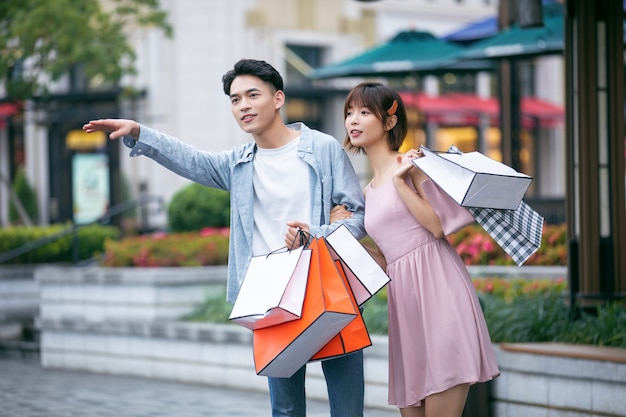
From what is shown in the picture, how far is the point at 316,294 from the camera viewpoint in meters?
4.53

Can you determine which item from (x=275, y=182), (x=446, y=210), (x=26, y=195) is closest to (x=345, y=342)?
(x=446, y=210)

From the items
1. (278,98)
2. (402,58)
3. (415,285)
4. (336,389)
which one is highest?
(402,58)

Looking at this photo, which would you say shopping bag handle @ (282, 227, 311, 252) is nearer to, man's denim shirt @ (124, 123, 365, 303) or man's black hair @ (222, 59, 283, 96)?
man's denim shirt @ (124, 123, 365, 303)

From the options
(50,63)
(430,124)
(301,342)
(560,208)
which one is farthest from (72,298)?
(430,124)

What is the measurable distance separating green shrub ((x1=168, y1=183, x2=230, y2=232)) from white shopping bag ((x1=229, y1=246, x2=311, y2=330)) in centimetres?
996

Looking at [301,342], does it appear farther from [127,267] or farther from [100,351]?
[127,267]

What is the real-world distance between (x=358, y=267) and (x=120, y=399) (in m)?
5.42

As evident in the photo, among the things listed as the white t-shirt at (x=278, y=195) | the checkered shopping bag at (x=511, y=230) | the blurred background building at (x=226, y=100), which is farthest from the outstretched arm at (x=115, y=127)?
the blurred background building at (x=226, y=100)

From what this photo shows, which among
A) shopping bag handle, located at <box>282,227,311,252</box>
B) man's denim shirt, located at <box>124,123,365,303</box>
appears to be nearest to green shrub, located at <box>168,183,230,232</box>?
man's denim shirt, located at <box>124,123,365,303</box>

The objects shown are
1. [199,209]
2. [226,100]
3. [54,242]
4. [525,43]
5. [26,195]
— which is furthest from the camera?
[26,195]

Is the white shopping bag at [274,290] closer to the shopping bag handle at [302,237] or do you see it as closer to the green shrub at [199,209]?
the shopping bag handle at [302,237]

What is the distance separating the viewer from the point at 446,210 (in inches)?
196

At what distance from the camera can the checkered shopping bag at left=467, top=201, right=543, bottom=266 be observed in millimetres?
4883

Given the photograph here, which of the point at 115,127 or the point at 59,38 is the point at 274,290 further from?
the point at 59,38
